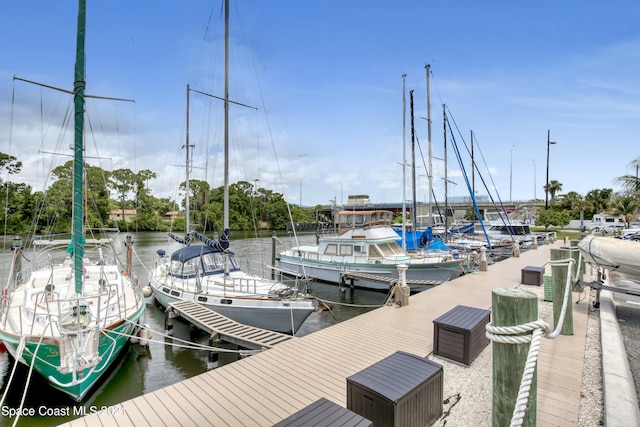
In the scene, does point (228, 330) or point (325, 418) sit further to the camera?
point (228, 330)

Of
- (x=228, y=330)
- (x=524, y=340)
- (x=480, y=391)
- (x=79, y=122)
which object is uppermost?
(x=79, y=122)

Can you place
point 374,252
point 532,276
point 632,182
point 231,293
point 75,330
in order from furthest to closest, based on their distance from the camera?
point 632,182
point 374,252
point 532,276
point 231,293
point 75,330

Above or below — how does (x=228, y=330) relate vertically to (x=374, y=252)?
below

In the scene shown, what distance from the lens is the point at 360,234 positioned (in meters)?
19.2

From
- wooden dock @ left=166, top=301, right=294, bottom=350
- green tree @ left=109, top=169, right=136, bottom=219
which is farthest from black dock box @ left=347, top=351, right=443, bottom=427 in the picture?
green tree @ left=109, top=169, right=136, bottom=219

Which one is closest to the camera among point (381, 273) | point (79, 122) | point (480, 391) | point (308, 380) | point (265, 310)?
point (480, 391)

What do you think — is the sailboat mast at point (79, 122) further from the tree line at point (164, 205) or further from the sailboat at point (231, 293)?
the tree line at point (164, 205)

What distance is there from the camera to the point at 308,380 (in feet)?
17.0

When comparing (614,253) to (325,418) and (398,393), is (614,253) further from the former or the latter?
(325,418)

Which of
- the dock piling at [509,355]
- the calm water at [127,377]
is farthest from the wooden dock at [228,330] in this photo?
the dock piling at [509,355]

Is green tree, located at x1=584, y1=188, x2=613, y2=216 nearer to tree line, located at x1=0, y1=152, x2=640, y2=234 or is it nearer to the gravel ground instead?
tree line, located at x1=0, y1=152, x2=640, y2=234

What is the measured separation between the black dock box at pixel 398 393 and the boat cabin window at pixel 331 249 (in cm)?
1568

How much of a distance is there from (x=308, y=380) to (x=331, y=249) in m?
15.0

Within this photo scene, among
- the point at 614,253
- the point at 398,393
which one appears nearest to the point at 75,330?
the point at 398,393
